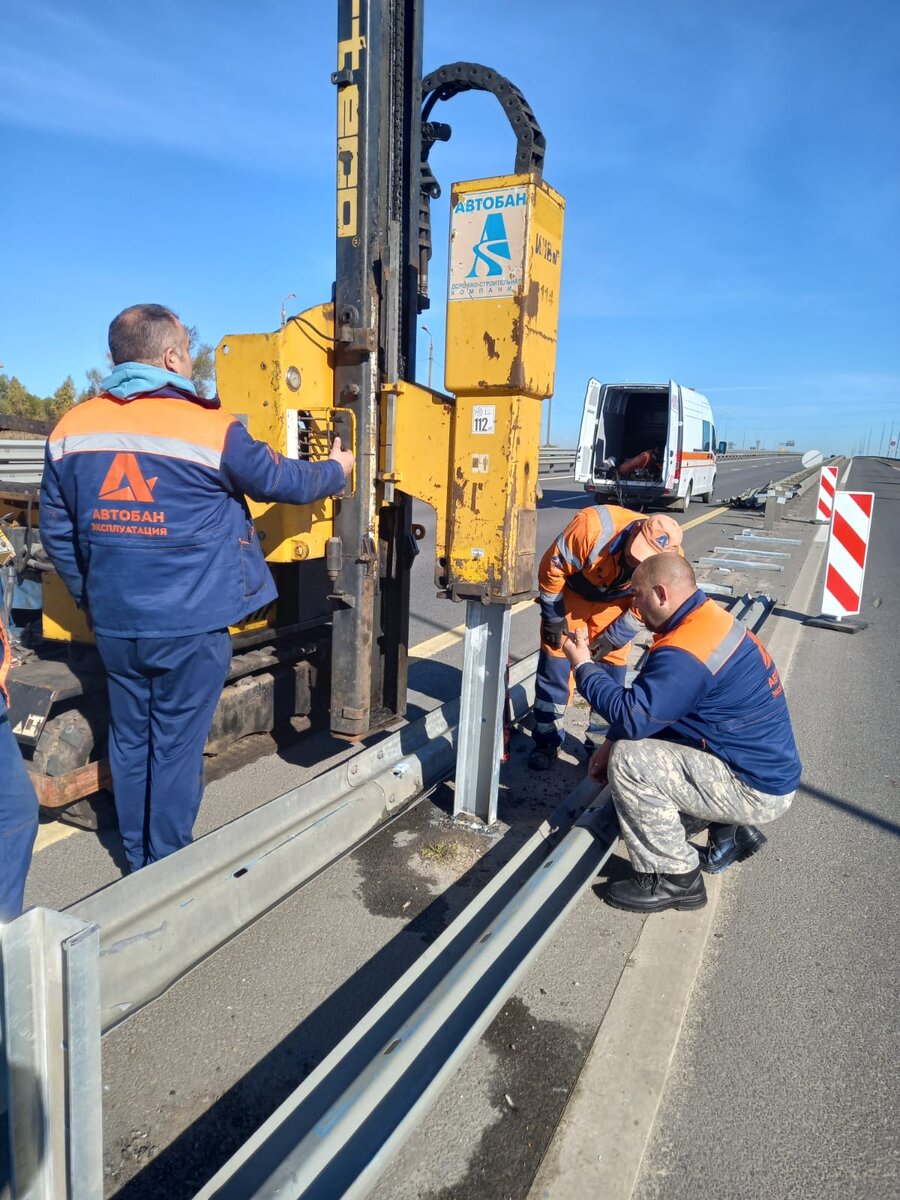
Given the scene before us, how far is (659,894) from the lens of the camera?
3.19 metres

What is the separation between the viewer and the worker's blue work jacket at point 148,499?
2.76m

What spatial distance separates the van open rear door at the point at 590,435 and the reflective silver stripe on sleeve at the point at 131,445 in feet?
49.0

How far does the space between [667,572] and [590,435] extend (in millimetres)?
14736

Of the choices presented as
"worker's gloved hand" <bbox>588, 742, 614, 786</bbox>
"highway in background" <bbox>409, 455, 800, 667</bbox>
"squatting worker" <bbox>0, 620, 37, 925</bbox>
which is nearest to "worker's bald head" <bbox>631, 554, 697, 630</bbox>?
"worker's gloved hand" <bbox>588, 742, 614, 786</bbox>

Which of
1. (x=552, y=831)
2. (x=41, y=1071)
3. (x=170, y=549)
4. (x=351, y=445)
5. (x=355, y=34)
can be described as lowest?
(x=552, y=831)

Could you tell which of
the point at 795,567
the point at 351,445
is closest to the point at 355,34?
the point at 351,445

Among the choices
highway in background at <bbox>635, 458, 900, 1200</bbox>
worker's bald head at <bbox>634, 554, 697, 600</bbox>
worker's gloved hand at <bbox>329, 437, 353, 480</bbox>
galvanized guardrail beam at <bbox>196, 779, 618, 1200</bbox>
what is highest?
worker's gloved hand at <bbox>329, 437, 353, 480</bbox>

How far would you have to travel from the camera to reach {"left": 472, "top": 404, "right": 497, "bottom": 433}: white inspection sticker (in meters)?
3.29

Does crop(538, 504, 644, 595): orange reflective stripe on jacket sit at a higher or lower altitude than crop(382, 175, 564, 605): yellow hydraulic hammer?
lower

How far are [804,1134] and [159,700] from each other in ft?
7.96

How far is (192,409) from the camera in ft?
9.29

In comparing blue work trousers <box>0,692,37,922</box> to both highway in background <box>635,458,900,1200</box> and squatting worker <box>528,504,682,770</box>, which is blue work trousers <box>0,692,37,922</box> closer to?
highway in background <box>635,458,900,1200</box>

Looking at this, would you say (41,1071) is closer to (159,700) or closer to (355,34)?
(159,700)

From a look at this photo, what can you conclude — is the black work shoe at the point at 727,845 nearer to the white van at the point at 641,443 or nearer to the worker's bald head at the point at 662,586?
the worker's bald head at the point at 662,586
